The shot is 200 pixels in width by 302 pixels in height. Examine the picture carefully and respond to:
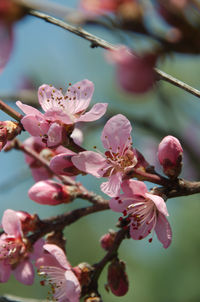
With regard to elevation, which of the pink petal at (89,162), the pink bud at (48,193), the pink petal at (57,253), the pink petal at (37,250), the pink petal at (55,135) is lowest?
the pink petal at (37,250)

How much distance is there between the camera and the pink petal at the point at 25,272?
5.02 feet

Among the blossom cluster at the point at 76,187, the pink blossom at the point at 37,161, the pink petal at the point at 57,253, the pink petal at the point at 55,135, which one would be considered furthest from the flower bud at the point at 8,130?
the pink blossom at the point at 37,161

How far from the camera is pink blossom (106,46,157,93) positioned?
77 centimetres

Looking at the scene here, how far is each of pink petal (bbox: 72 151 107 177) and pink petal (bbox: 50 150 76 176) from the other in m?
0.04

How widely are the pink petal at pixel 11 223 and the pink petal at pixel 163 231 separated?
18.9 inches

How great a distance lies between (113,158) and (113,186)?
0.37 feet

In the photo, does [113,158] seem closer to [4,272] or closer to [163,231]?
[163,231]

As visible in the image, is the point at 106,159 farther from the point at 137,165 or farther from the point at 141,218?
the point at 141,218

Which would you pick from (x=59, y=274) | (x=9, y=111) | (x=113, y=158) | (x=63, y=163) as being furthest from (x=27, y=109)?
(x=59, y=274)

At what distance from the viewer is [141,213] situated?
132 centimetres

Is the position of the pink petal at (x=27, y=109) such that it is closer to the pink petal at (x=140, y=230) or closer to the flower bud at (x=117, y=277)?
the pink petal at (x=140, y=230)

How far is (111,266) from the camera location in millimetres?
1426

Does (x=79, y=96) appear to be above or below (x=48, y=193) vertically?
above

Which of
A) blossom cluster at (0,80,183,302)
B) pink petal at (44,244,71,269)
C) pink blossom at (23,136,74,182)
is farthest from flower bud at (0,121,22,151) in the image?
pink blossom at (23,136,74,182)
